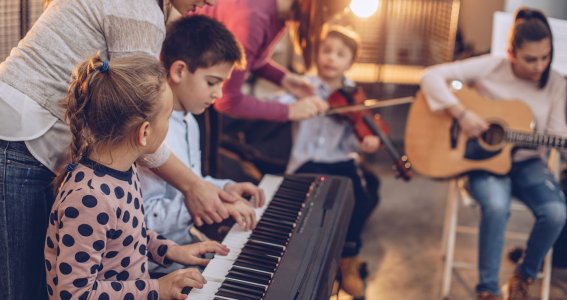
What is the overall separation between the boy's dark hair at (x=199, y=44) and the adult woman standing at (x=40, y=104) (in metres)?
0.28

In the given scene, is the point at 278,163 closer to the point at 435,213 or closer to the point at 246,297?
the point at 435,213

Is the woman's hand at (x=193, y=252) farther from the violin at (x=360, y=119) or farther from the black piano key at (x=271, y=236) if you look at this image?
the violin at (x=360, y=119)

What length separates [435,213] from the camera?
12.4 feet

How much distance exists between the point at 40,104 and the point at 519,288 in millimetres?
2064

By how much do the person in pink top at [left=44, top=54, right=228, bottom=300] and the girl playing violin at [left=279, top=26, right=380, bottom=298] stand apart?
1.43 meters

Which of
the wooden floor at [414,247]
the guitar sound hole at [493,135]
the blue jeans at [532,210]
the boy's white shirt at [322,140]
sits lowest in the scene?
the wooden floor at [414,247]

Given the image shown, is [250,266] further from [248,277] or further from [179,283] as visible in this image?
[179,283]

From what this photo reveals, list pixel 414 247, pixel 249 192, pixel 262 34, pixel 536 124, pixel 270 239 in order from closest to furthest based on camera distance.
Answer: pixel 270 239 → pixel 249 192 → pixel 262 34 → pixel 536 124 → pixel 414 247

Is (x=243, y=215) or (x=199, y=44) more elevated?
(x=199, y=44)

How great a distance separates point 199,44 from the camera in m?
1.80

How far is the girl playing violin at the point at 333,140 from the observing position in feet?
9.15

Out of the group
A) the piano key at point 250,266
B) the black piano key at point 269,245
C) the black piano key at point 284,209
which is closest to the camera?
the piano key at point 250,266

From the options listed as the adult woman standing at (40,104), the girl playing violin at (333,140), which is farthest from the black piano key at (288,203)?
the girl playing violin at (333,140)

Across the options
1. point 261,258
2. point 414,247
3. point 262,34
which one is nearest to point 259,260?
point 261,258
